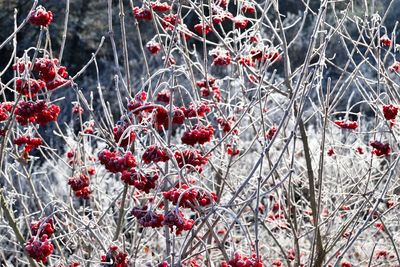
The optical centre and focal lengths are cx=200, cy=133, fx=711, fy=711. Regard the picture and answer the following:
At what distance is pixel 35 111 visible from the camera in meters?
2.50

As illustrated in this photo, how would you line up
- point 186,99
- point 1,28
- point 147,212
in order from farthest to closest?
point 1,28 < point 186,99 < point 147,212

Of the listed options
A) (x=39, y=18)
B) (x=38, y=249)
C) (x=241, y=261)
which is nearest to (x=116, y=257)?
(x=38, y=249)

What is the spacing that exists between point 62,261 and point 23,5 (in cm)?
868

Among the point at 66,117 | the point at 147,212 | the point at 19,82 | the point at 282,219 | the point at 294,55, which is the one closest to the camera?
the point at 147,212

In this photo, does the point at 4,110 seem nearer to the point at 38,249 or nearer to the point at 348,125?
the point at 38,249

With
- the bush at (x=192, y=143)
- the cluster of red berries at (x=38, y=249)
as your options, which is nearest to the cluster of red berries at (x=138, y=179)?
the bush at (x=192, y=143)

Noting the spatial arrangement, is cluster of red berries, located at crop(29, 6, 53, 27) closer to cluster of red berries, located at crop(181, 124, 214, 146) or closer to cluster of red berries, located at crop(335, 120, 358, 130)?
cluster of red berries, located at crop(181, 124, 214, 146)

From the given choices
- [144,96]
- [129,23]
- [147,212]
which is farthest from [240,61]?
[129,23]

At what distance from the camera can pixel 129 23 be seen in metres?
11.5

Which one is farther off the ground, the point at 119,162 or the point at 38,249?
the point at 119,162

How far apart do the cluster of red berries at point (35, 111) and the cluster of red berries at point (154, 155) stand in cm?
48

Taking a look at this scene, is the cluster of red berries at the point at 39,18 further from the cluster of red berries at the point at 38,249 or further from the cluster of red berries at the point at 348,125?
the cluster of red berries at the point at 348,125

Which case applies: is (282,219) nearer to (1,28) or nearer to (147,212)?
(147,212)

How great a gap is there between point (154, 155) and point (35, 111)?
53cm
